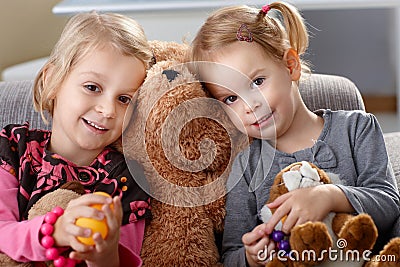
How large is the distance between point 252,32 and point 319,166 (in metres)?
0.28

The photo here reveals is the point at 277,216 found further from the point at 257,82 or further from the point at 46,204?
the point at 46,204

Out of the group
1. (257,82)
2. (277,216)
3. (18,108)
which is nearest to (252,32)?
(257,82)

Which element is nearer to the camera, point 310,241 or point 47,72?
point 310,241

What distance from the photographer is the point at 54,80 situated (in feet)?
4.80

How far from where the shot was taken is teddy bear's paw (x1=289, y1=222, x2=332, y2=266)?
3.80ft

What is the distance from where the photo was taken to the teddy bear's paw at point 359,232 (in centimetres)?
117

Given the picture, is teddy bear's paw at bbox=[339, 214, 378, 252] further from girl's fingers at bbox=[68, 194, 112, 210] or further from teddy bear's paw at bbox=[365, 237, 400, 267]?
girl's fingers at bbox=[68, 194, 112, 210]

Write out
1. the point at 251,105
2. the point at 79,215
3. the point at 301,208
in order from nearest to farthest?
the point at 79,215
the point at 301,208
the point at 251,105

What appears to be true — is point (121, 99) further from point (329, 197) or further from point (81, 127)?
point (329, 197)

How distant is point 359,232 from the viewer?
1.17m

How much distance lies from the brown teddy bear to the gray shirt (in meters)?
0.03

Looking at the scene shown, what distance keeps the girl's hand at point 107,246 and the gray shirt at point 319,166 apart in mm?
272

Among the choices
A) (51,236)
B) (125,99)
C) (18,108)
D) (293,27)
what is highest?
(293,27)

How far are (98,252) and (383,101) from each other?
326cm
